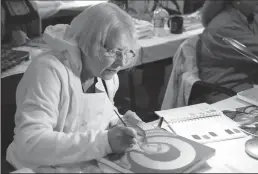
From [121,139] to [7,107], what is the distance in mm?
1320

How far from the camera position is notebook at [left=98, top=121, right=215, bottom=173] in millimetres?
1062

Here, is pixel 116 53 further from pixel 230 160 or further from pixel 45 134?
pixel 230 160

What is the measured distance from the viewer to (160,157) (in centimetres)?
111

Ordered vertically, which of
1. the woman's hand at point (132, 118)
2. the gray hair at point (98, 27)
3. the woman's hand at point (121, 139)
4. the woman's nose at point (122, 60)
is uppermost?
the gray hair at point (98, 27)

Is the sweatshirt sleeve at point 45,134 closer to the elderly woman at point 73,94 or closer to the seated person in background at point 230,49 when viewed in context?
the elderly woman at point 73,94

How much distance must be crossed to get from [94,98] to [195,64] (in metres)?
1.12

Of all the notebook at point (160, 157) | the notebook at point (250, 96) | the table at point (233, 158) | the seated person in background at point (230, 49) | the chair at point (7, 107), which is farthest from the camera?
the seated person in background at point (230, 49)

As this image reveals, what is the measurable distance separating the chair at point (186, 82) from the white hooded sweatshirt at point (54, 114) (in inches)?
37.0

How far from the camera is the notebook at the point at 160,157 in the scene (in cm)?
106

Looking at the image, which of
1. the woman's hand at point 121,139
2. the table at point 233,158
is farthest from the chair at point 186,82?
the woman's hand at point 121,139

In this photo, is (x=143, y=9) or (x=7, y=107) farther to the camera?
(x=143, y=9)

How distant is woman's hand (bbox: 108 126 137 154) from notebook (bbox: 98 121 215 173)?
0.02m

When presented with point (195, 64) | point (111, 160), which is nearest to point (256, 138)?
point (111, 160)

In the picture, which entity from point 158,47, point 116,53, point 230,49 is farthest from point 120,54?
point 158,47
